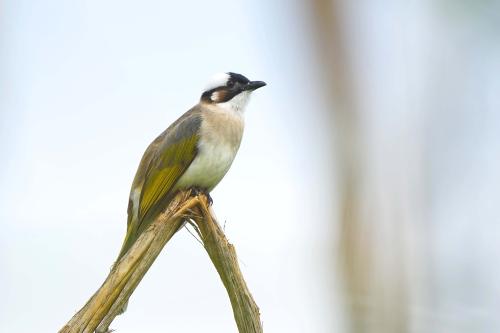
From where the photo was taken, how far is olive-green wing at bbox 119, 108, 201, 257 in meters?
5.84

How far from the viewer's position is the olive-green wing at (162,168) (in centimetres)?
584

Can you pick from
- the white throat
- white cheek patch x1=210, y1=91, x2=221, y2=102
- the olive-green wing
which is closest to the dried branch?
the olive-green wing

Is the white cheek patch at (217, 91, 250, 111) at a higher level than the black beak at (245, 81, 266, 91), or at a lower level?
lower

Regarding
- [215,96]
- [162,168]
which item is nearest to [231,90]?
[215,96]

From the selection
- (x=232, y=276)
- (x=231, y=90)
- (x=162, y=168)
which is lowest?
(x=232, y=276)

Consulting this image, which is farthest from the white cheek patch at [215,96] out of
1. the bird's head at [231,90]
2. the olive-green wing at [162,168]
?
the olive-green wing at [162,168]

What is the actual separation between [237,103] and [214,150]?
0.84 m

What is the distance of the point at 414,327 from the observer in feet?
5.61

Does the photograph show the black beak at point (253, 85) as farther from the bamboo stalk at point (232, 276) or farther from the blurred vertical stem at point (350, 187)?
the blurred vertical stem at point (350, 187)

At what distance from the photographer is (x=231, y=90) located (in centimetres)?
720

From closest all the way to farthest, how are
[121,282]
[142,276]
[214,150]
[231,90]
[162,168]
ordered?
[121,282] < [142,276] < [162,168] < [214,150] < [231,90]

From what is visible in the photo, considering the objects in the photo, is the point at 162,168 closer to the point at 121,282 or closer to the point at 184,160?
the point at 184,160

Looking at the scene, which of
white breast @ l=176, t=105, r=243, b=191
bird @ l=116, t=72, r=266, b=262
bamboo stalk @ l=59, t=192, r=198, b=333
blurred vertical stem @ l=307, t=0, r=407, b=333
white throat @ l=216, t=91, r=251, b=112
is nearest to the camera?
blurred vertical stem @ l=307, t=0, r=407, b=333

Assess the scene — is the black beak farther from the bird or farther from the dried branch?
the dried branch
